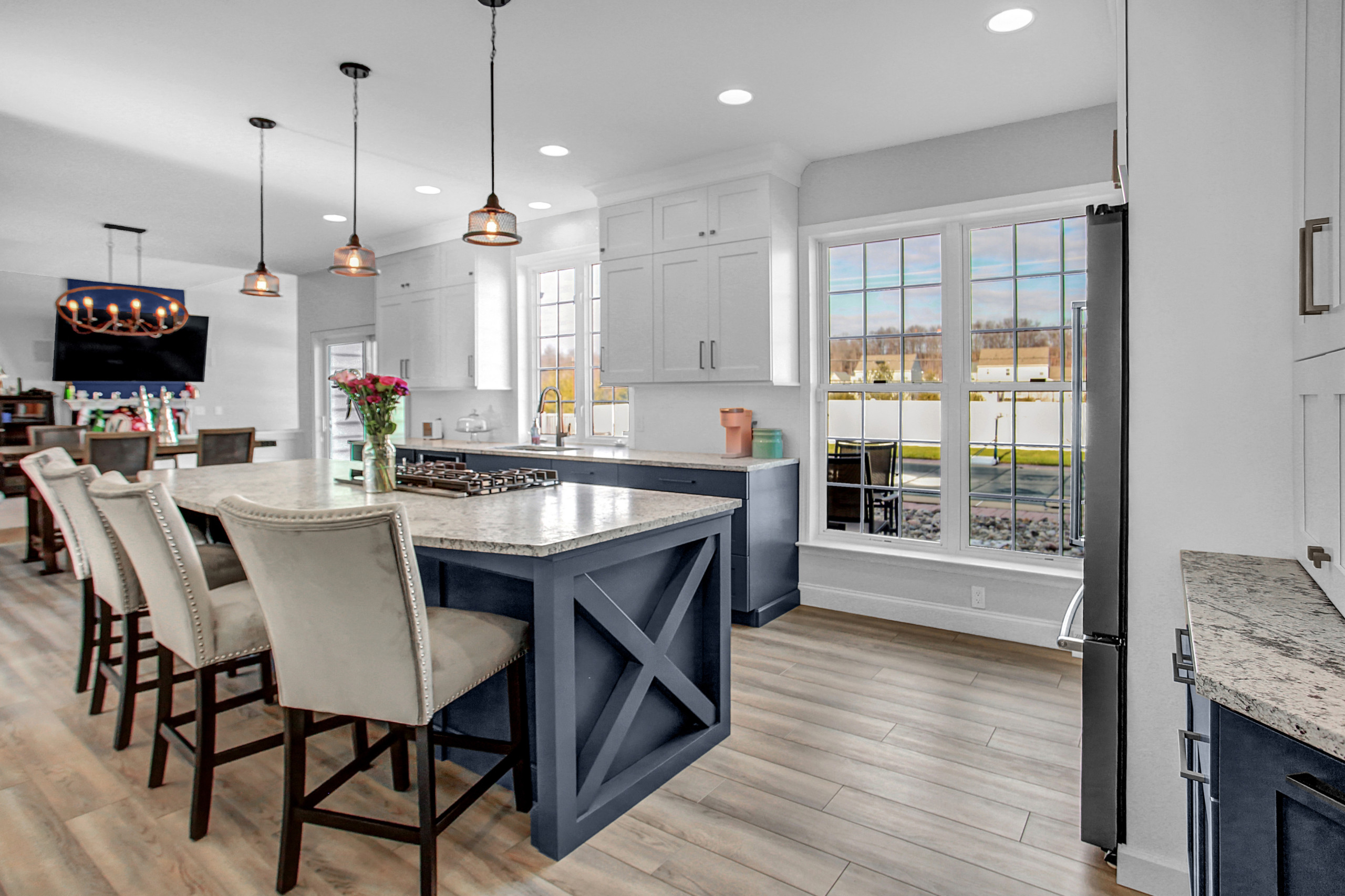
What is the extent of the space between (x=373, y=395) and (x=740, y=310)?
2.17 m

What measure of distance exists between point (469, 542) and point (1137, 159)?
1828 mm

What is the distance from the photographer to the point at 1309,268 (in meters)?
1.19

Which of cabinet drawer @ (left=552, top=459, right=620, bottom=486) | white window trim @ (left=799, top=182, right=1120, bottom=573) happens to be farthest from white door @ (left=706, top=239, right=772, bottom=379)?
cabinet drawer @ (left=552, top=459, right=620, bottom=486)

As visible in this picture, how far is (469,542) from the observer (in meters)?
1.82

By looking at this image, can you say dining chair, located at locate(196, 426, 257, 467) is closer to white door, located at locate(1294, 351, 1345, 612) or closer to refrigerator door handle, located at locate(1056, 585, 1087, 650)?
refrigerator door handle, located at locate(1056, 585, 1087, 650)

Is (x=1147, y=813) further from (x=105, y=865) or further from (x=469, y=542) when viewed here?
(x=105, y=865)

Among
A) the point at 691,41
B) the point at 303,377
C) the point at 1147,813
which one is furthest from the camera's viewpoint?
the point at 303,377

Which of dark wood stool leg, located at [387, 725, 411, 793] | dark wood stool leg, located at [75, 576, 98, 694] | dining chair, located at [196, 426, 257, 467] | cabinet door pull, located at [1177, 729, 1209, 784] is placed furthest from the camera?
dining chair, located at [196, 426, 257, 467]

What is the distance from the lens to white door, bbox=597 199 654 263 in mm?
4457

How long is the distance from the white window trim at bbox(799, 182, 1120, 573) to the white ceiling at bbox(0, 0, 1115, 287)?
0.43 meters

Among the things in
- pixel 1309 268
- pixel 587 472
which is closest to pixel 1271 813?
pixel 1309 268

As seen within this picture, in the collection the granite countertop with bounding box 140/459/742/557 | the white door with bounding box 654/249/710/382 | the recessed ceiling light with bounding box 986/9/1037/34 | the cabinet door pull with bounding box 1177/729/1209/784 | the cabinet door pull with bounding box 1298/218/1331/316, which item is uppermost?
the recessed ceiling light with bounding box 986/9/1037/34

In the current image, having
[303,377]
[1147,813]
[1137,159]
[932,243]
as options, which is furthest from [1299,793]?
[303,377]

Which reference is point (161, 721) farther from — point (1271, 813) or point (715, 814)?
point (1271, 813)
